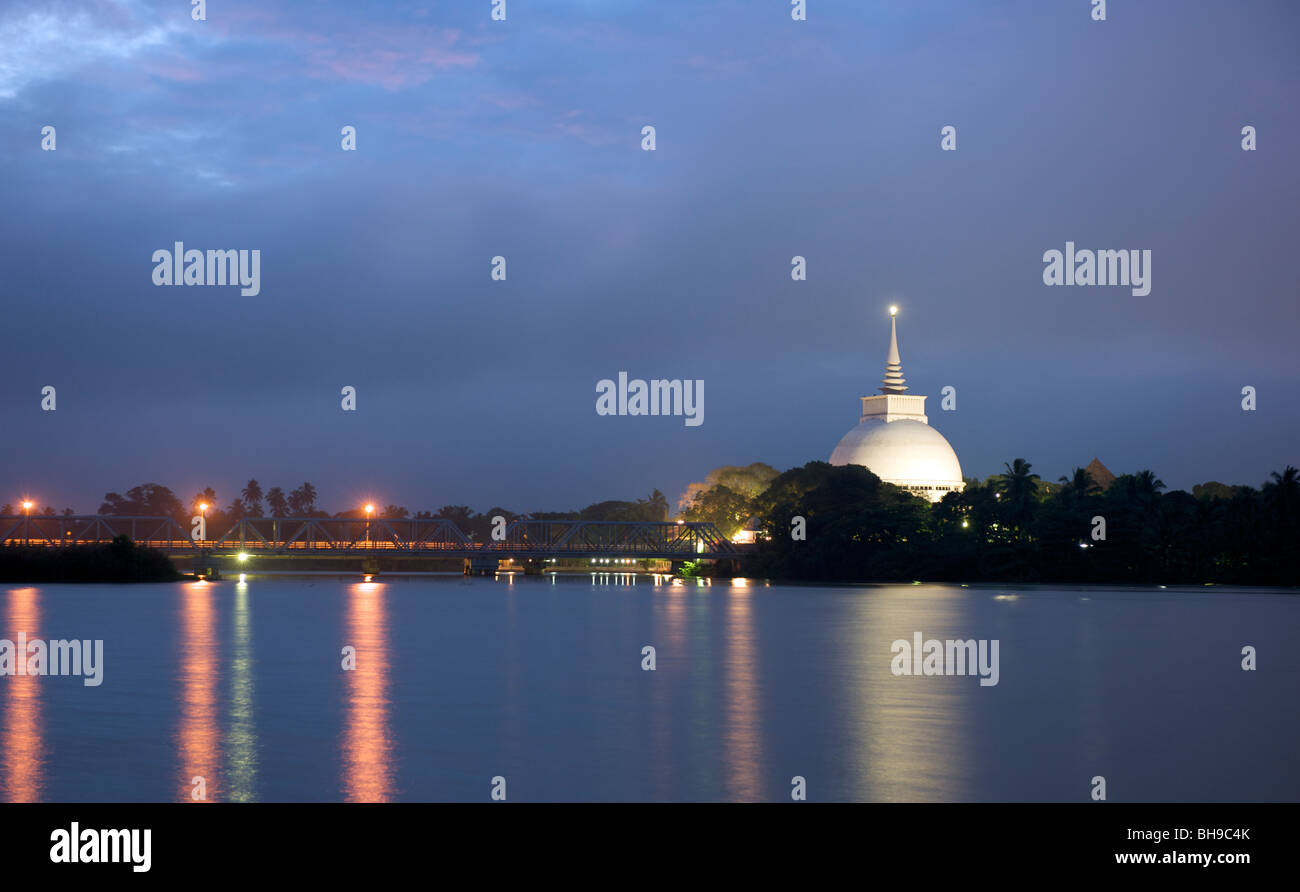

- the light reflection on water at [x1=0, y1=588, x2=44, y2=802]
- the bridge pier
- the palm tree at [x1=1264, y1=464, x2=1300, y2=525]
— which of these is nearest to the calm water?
the light reflection on water at [x1=0, y1=588, x2=44, y2=802]

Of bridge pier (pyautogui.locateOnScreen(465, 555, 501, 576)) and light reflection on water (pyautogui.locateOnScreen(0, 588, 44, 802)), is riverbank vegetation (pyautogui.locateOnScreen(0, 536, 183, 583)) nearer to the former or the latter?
bridge pier (pyautogui.locateOnScreen(465, 555, 501, 576))

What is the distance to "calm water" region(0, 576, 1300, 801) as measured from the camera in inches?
710

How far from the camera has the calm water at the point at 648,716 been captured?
18.0m

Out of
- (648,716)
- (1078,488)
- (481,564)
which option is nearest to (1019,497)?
(1078,488)

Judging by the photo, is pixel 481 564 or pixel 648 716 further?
pixel 481 564

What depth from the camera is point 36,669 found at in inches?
1277

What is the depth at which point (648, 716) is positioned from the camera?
81.1 feet

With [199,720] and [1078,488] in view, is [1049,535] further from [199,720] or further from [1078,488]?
[199,720]

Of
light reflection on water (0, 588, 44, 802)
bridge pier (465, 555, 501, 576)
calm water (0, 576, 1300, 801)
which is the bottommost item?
bridge pier (465, 555, 501, 576)

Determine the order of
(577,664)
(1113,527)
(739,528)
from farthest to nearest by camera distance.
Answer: (739,528), (1113,527), (577,664)

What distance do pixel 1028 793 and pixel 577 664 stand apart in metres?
19.7

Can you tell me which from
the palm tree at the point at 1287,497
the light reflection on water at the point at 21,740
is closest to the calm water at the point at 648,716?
the light reflection on water at the point at 21,740
